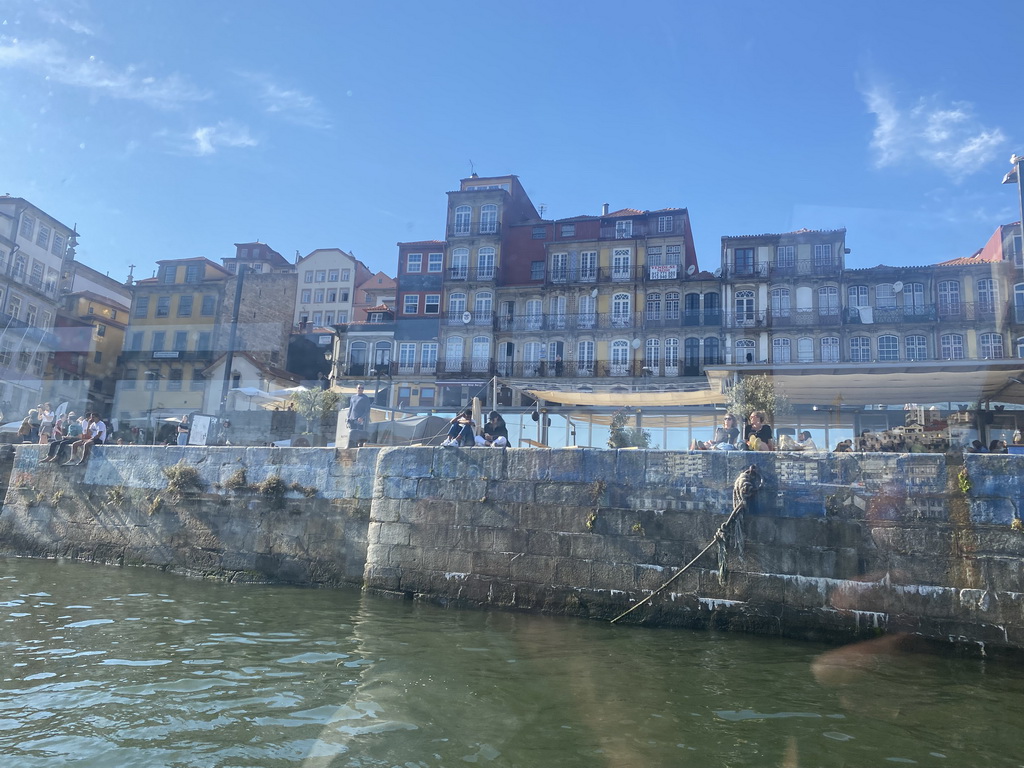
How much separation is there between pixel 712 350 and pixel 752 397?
23.6 metres

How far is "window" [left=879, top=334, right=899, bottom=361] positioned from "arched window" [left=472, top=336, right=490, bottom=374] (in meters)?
20.5

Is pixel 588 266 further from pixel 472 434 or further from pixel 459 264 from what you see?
pixel 472 434

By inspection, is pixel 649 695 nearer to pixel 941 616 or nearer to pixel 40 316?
pixel 941 616

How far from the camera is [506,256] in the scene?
43.0 m

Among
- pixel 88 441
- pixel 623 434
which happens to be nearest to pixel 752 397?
pixel 623 434

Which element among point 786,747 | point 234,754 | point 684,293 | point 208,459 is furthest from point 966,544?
point 684,293

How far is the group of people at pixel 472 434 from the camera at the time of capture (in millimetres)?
11250

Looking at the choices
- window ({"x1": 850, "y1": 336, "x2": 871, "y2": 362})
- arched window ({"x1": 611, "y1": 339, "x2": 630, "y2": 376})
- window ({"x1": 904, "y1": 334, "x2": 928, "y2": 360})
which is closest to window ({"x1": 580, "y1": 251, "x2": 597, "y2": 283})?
arched window ({"x1": 611, "y1": 339, "x2": 630, "y2": 376})

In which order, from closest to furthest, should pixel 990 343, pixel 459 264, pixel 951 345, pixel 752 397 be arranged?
pixel 752 397
pixel 990 343
pixel 951 345
pixel 459 264

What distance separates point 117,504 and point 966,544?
1430 cm

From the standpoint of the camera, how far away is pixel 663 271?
3972cm

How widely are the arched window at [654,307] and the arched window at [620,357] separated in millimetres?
2030

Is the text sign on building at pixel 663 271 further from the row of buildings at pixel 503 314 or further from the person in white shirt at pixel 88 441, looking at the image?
the person in white shirt at pixel 88 441

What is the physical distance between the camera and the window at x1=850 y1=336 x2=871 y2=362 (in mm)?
36125
